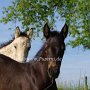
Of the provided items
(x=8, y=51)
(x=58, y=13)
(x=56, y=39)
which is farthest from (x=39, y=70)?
(x=58, y=13)

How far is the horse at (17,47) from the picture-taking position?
31.0 feet

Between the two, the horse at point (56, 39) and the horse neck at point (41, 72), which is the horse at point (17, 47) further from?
the horse at point (56, 39)

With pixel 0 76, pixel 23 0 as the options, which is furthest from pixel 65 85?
pixel 0 76

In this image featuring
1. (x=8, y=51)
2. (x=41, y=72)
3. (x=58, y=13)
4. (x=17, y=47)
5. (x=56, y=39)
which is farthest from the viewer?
(x=58, y=13)

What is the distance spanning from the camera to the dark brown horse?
5.93 m

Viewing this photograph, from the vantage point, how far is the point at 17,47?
9.75 m

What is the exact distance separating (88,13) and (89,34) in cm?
124

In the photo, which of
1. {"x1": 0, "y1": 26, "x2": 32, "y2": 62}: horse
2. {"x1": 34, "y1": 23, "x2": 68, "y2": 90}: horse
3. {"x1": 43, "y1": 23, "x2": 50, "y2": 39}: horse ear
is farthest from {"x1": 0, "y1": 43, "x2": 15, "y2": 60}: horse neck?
{"x1": 43, "y1": 23, "x2": 50, "y2": 39}: horse ear

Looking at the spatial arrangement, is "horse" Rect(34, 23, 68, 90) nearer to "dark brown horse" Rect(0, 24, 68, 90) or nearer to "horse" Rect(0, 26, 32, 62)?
"dark brown horse" Rect(0, 24, 68, 90)

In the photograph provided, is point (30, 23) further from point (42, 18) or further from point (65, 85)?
point (65, 85)

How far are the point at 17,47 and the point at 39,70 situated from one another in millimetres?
3630

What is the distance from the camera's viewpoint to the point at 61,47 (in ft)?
19.6

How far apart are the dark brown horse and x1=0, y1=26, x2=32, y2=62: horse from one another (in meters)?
2.81

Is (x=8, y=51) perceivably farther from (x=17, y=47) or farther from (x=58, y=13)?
(x=58, y=13)
